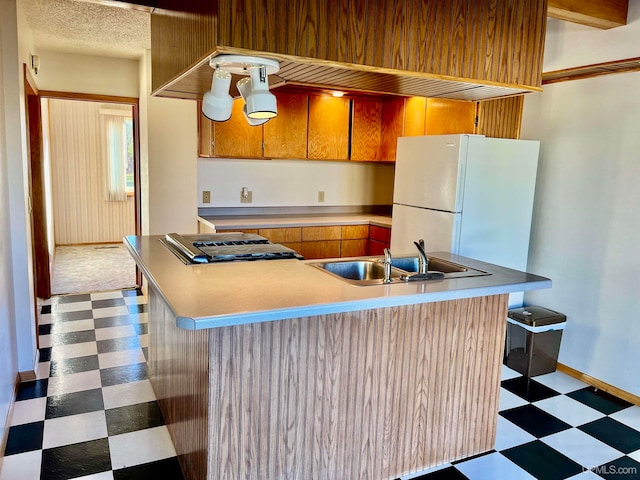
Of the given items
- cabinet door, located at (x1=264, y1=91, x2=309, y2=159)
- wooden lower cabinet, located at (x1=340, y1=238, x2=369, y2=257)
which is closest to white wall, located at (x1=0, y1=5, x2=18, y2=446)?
cabinet door, located at (x1=264, y1=91, x2=309, y2=159)

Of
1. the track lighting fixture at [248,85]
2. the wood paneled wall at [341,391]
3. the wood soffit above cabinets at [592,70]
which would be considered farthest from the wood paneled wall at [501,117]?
the track lighting fixture at [248,85]

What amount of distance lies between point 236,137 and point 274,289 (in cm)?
273

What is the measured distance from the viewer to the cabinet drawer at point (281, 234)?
4191 millimetres

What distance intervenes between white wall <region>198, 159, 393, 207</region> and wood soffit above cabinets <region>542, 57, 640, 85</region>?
7.15ft

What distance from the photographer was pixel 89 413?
8.58ft

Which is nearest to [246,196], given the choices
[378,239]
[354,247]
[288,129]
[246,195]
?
[246,195]

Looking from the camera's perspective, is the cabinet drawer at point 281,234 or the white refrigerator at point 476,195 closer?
the white refrigerator at point 476,195

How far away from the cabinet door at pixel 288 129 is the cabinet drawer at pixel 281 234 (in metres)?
0.72

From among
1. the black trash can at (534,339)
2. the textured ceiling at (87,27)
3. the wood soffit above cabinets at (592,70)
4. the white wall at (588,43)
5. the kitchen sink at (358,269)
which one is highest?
the textured ceiling at (87,27)

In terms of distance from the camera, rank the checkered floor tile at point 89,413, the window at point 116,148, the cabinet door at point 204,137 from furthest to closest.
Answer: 1. the window at point 116,148
2. the cabinet door at point 204,137
3. the checkered floor tile at point 89,413

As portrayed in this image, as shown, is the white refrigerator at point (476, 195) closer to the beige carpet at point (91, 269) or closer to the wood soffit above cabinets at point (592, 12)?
the wood soffit above cabinets at point (592, 12)

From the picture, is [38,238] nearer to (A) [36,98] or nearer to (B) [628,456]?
(A) [36,98]

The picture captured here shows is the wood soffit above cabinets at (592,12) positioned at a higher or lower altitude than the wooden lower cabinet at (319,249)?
higher

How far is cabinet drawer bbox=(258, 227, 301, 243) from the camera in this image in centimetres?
419
